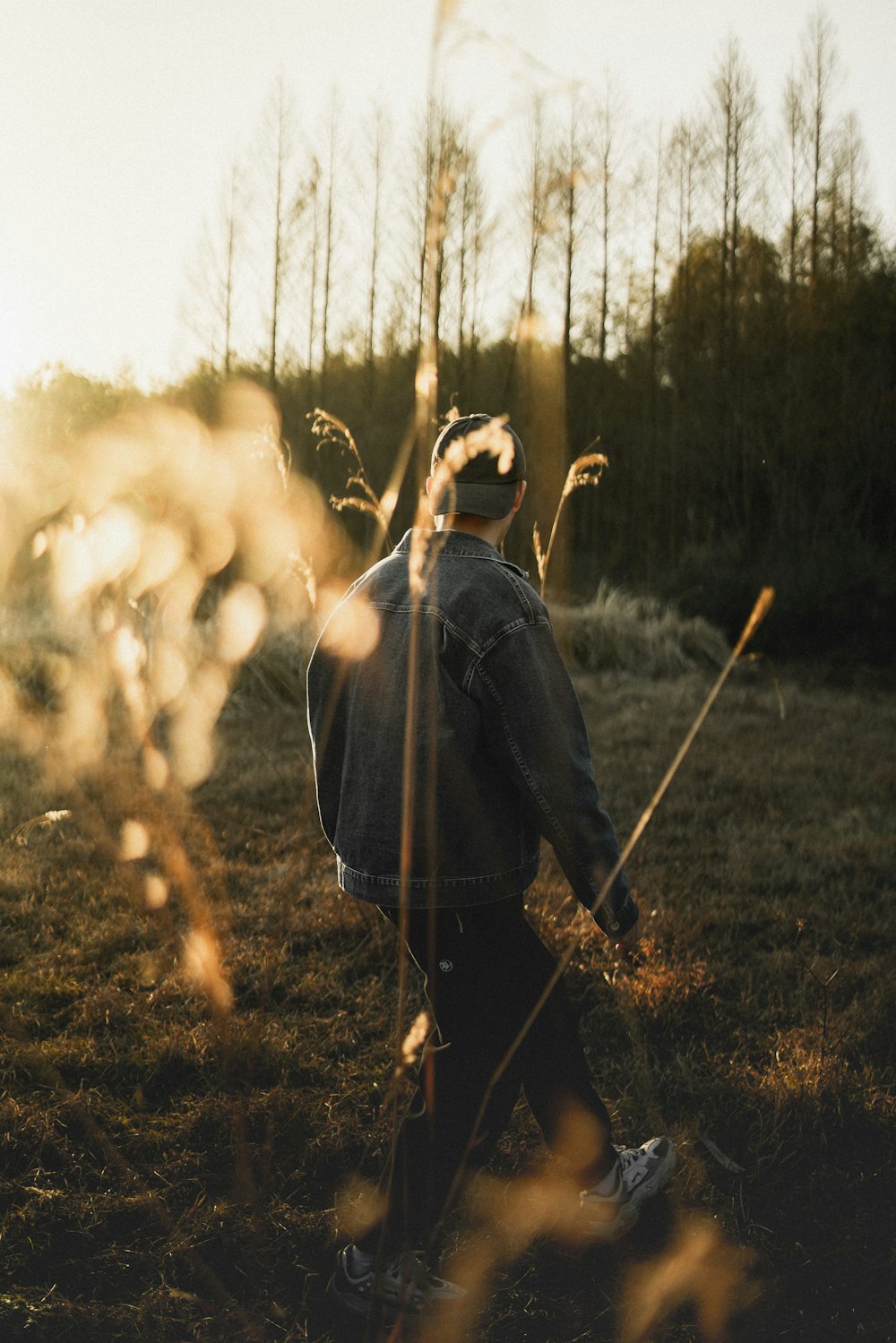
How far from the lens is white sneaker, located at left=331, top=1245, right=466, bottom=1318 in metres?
1.98

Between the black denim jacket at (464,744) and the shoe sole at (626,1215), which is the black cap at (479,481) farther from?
the shoe sole at (626,1215)

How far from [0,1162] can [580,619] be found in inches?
373

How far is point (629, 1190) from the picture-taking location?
2244 millimetres

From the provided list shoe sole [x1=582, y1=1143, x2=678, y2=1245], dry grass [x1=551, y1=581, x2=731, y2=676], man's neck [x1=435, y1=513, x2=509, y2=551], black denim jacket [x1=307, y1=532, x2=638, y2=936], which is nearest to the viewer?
black denim jacket [x1=307, y1=532, x2=638, y2=936]

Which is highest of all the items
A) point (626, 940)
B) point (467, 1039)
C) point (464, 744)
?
point (464, 744)

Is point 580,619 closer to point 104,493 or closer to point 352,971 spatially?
point 104,493

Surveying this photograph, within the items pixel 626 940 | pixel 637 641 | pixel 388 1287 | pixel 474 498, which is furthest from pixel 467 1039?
pixel 637 641

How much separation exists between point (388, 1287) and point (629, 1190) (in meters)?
0.63

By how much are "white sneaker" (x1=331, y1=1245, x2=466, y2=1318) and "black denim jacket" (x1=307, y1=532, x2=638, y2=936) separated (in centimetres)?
80

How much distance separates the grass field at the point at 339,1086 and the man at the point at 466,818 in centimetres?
30

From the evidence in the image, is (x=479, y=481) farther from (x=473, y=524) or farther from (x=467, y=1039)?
(x=467, y=1039)

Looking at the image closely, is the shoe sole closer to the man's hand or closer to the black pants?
the black pants

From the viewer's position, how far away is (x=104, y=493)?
708cm

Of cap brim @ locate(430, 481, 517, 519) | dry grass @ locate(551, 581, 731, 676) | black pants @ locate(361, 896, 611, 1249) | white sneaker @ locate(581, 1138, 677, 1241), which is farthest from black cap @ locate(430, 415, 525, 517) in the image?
dry grass @ locate(551, 581, 731, 676)
